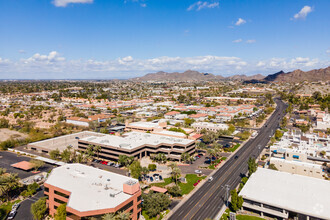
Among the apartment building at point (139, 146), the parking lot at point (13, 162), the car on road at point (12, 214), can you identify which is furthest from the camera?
the apartment building at point (139, 146)

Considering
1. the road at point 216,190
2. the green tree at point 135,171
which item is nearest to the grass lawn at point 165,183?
the green tree at point 135,171

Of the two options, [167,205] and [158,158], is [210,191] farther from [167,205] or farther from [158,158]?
[158,158]

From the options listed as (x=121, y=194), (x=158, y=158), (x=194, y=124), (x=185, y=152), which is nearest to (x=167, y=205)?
(x=121, y=194)

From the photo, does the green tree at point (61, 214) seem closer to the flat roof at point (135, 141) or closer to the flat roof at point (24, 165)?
the flat roof at point (135, 141)

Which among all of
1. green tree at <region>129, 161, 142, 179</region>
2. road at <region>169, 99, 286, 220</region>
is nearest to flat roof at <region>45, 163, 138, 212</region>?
green tree at <region>129, 161, 142, 179</region>

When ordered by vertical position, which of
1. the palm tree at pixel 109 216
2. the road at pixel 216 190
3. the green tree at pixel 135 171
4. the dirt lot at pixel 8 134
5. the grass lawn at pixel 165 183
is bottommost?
the road at pixel 216 190

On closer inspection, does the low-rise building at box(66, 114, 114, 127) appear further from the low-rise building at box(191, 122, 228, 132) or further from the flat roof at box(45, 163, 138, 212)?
the flat roof at box(45, 163, 138, 212)
